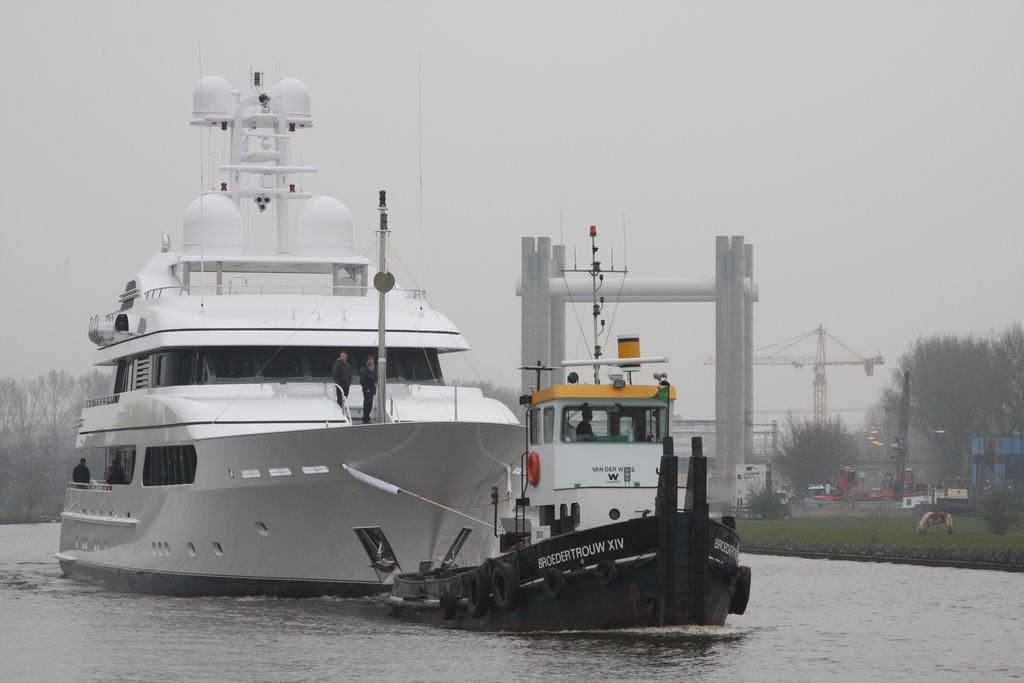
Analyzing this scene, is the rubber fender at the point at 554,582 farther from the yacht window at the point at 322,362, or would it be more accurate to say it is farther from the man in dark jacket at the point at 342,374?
the yacht window at the point at 322,362

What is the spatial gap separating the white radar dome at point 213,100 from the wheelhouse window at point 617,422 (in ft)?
65.3

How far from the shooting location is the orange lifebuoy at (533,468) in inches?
1069

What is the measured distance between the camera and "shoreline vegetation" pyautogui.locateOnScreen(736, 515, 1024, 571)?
45938 millimetres

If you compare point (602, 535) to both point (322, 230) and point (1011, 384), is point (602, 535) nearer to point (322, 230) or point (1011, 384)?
point (322, 230)

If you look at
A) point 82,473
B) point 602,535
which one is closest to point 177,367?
point 82,473

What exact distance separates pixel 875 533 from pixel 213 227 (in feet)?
101

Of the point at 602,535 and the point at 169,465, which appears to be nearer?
the point at 602,535

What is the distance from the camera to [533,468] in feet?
89.4

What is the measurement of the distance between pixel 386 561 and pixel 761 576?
15.5 metres

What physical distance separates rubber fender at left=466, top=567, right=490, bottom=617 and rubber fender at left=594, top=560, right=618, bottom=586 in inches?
108

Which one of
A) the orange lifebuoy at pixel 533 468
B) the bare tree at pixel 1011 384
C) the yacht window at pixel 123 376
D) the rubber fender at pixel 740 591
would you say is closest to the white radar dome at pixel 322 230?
the yacht window at pixel 123 376

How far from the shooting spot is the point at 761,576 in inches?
1705

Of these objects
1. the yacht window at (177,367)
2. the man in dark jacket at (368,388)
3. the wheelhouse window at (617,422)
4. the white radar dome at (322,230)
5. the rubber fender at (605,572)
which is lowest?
the rubber fender at (605,572)

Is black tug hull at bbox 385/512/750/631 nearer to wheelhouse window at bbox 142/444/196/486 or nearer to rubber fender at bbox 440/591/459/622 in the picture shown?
rubber fender at bbox 440/591/459/622
